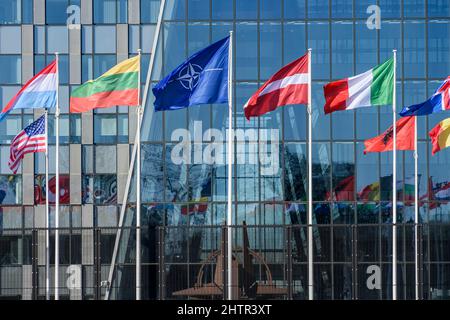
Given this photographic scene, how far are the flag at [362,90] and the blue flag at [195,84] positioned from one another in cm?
364

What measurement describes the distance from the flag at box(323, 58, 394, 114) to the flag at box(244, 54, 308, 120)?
36.9 inches

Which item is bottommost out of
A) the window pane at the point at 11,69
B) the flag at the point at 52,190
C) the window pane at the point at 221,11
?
the flag at the point at 52,190

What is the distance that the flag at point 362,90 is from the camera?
43.1m

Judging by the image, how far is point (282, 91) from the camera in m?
42.5

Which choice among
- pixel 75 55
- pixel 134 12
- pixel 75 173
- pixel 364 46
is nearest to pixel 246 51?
pixel 364 46

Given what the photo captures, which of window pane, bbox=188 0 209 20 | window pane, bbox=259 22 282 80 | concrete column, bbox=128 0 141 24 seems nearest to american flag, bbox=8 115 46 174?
window pane, bbox=188 0 209 20

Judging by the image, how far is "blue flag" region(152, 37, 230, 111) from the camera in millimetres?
42281

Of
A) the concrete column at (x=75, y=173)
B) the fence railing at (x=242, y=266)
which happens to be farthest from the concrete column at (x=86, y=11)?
the fence railing at (x=242, y=266)

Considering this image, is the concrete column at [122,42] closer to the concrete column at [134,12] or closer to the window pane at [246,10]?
the concrete column at [134,12]

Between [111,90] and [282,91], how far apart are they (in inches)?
245

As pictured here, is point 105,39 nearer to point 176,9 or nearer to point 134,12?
point 134,12

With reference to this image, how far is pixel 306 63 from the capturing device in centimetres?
4312

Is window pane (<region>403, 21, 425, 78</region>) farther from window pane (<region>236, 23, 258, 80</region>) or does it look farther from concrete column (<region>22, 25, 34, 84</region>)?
concrete column (<region>22, 25, 34, 84</region>)
